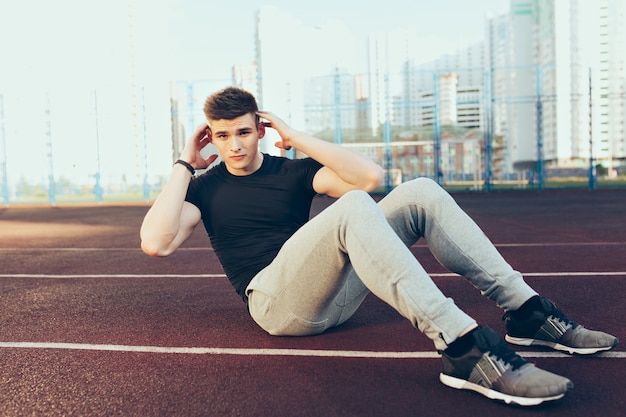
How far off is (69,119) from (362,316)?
2061 cm

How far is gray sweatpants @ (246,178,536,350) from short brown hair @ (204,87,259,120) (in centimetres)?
65

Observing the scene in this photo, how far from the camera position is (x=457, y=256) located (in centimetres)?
230

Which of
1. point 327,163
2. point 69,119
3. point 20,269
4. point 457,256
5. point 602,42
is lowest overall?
point 20,269

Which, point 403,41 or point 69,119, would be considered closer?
point 69,119

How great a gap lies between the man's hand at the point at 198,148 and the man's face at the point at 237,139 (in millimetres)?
156

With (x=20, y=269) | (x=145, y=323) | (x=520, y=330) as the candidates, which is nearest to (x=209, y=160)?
(x=145, y=323)

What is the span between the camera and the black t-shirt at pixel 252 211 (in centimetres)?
263

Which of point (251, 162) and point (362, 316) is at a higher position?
point (251, 162)

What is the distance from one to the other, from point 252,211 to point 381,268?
0.84 metres

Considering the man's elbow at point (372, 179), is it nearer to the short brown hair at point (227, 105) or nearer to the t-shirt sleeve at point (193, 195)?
the short brown hair at point (227, 105)

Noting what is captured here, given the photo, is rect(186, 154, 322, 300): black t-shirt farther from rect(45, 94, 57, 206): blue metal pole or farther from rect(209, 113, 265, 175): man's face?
rect(45, 94, 57, 206): blue metal pole

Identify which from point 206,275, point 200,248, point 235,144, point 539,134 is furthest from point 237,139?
point 539,134

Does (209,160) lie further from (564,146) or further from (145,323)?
(564,146)

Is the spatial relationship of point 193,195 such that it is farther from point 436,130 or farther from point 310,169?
point 436,130
